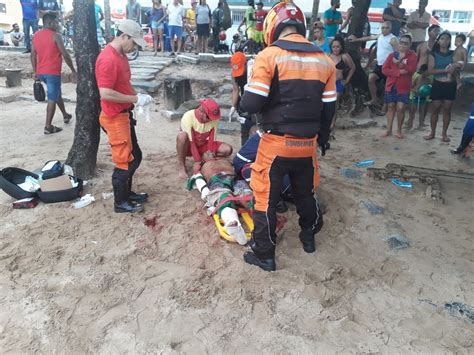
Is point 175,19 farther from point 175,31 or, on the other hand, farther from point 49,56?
point 49,56

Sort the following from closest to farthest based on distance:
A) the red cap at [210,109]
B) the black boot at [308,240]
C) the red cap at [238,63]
Result: 1. the black boot at [308,240]
2. the red cap at [210,109]
3. the red cap at [238,63]

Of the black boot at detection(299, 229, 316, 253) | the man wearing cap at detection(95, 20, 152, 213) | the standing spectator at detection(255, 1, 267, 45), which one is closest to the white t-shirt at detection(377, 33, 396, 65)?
the standing spectator at detection(255, 1, 267, 45)

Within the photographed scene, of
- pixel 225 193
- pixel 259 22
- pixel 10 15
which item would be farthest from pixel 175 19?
pixel 10 15

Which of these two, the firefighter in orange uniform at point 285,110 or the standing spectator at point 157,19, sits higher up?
the standing spectator at point 157,19

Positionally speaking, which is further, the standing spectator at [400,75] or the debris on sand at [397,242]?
the standing spectator at [400,75]

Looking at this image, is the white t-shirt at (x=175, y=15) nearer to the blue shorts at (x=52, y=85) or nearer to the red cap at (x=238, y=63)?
the blue shorts at (x=52, y=85)

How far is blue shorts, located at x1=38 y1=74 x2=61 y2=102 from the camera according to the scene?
6.11m

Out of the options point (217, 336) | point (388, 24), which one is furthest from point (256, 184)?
point (388, 24)

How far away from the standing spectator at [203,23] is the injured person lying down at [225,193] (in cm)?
812

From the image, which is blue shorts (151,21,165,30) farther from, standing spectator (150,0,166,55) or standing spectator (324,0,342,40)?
standing spectator (324,0,342,40)

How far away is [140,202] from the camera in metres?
4.16

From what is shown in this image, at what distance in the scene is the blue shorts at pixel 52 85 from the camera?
6109 mm

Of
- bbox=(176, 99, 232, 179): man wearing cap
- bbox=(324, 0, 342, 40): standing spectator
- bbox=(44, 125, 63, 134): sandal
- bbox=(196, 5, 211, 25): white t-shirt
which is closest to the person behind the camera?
bbox=(176, 99, 232, 179): man wearing cap

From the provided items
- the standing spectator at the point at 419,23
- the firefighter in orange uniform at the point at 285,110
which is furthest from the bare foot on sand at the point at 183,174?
the standing spectator at the point at 419,23
